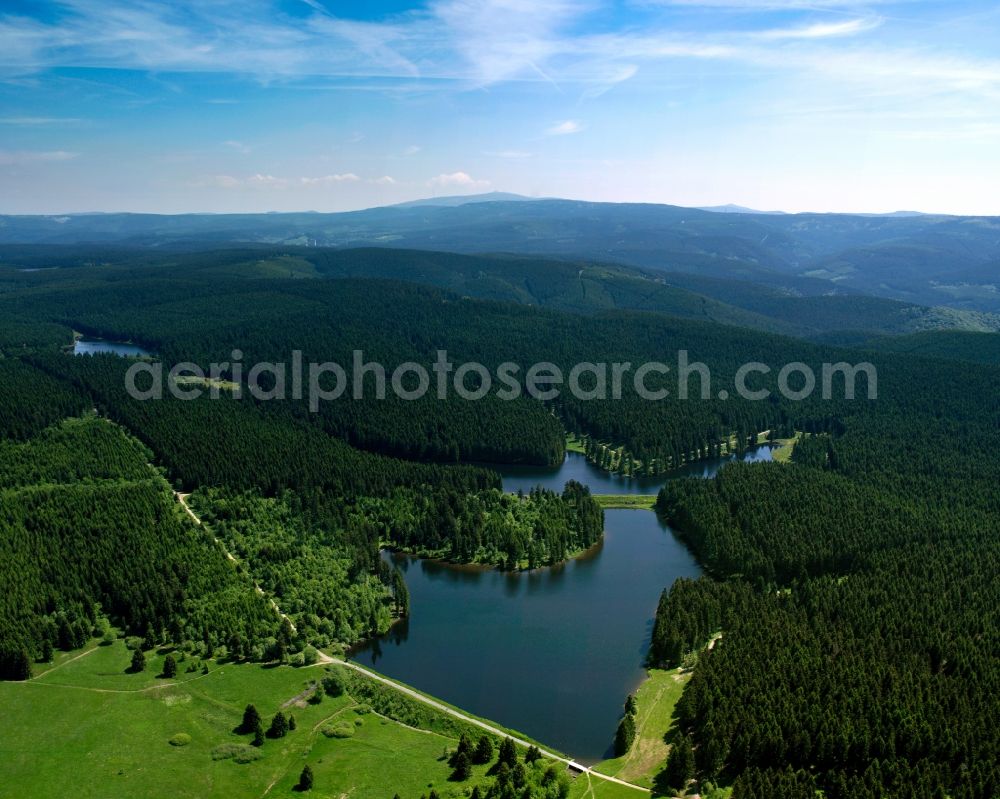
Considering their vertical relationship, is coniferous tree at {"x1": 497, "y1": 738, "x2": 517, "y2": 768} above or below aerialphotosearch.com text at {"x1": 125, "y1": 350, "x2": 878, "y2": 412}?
below

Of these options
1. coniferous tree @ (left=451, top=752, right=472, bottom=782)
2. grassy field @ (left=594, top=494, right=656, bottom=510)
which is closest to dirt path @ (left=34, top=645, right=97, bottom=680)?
coniferous tree @ (left=451, top=752, right=472, bottom=782)

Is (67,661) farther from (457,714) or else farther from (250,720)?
(457,714)

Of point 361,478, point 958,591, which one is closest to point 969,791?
point 958,591

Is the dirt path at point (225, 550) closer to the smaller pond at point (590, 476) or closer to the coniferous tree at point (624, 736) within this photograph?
the coniferous tree at point (624, 736)

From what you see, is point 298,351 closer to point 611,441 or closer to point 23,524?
point 611,441

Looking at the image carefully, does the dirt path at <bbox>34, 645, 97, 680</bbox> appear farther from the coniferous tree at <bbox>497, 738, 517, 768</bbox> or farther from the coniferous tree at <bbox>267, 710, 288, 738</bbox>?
the coniferous tree at <bbox>497, 738, 517, 768</bbox>

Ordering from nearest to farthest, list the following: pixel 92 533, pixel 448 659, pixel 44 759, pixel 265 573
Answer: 1. pixel 44 759
2. pixel 448 659
3. pixel 265 573
4. pixel 92 533

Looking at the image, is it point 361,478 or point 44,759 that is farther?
point 361,478
